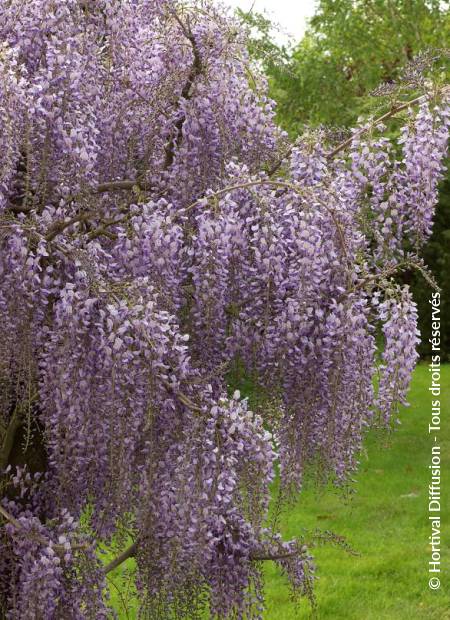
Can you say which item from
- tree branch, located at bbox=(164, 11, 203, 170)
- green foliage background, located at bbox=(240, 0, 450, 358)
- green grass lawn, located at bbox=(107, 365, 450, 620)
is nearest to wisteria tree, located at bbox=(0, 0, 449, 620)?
tree branch, located at bbox=(164, 11, 203, 170)

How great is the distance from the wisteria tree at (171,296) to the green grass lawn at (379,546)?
0.65 meters

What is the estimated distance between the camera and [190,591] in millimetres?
4301

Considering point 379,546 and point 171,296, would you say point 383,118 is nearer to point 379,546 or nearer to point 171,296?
point 171,296

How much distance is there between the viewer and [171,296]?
12.8ft

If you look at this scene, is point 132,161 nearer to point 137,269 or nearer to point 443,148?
point 137,269

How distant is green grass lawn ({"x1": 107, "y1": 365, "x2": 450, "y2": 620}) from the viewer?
6934mm

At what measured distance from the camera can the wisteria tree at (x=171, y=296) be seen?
368 centimetres

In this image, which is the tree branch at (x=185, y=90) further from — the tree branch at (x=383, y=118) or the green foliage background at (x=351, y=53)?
the green foliage background at (x=351, y=53)

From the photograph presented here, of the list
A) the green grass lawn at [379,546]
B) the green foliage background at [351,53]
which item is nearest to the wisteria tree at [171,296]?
the green grass lawn at [379,546]

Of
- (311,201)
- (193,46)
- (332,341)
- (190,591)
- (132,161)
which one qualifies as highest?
(193,46)

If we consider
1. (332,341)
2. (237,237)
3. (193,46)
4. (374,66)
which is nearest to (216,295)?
(237,237)

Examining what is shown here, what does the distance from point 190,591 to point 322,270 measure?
1.64 metres

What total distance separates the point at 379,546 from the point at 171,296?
5.00m

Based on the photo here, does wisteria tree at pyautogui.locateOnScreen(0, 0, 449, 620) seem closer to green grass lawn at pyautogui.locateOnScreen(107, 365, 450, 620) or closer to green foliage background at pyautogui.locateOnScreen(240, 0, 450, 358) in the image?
green grass lawn at pyautogui.locateOnScreen(107, 365, 450, 620)
